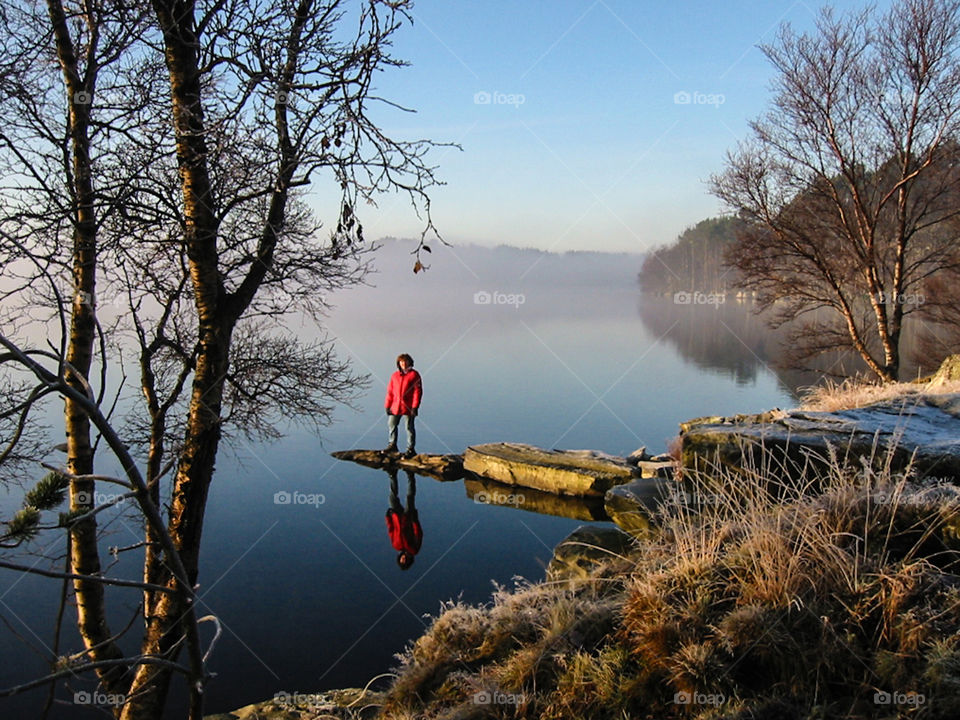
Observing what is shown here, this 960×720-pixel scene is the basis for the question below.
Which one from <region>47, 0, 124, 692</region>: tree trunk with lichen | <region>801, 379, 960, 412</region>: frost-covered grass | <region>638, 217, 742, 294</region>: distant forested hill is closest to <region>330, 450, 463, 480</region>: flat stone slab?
<region>801, 379, 960, 412</region>: frost-covered grass

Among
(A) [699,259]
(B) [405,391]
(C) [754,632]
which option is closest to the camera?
(C) [754,632]

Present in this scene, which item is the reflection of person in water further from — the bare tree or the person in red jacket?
the bare tree

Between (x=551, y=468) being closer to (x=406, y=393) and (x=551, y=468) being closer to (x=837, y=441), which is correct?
(x=406, y=393)

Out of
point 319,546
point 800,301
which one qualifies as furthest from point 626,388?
point 319,546

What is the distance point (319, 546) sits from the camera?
36.7ft

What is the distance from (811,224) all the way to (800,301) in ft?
7.55

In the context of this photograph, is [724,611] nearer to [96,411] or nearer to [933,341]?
[96,411]

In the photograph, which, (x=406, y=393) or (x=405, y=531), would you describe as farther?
(x=406, y=393)

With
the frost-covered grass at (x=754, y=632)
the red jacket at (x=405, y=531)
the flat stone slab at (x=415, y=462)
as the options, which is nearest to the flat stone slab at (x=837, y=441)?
the frost-covered grass at (x=754, y=632)

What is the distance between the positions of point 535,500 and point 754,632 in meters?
9.42

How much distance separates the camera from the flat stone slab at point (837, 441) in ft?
19.8

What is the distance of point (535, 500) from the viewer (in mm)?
13172

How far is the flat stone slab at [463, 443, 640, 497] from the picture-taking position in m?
13.1

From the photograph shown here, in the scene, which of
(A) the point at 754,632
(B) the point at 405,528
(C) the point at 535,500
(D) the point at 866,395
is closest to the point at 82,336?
(A) the point at 754,632
